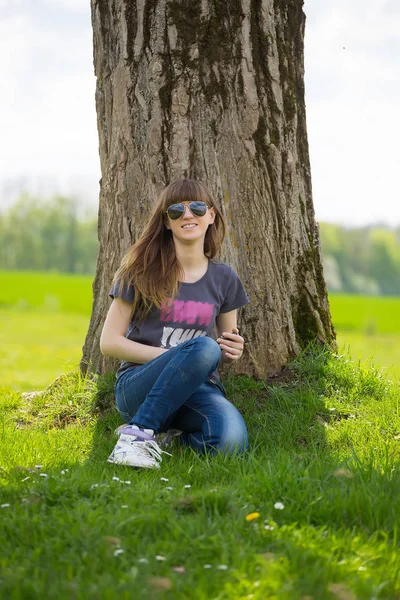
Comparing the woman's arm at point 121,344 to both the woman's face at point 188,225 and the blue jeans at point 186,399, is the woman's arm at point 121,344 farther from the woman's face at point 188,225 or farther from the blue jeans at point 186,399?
the woman's face at point 188,225

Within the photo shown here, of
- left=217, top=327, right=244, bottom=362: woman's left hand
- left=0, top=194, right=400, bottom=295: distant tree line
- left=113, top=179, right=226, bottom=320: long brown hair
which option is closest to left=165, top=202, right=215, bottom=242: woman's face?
left=113, top=179, right=226, bottom=320: long brown hair

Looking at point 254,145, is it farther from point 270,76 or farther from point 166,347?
point 166,347

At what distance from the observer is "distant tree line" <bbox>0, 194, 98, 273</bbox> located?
51.6 m

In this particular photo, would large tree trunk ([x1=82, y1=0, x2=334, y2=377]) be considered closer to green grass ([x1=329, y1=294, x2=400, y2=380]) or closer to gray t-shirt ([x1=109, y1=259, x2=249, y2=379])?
gray t-shirt ([x1=109, y1=259, x2=249, y2=379])

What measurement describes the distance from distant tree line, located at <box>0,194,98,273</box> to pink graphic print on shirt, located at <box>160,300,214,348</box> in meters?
45.7

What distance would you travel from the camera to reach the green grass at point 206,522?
85.9 inches

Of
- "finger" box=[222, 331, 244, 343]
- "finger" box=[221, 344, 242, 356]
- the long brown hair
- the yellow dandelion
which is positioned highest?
the long brown hair

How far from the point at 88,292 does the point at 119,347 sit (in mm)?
28401

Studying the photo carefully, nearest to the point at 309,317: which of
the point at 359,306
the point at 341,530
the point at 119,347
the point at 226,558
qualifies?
the point at 119,347

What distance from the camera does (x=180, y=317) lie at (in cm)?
403

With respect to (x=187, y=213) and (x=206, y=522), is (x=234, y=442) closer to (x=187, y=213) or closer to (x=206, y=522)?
(x=206, y=522)

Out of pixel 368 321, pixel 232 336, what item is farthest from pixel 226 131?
pixel 368 321

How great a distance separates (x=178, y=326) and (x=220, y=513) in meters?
1.52

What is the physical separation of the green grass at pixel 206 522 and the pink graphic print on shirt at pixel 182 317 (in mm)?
649
